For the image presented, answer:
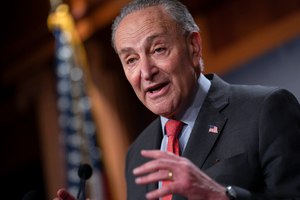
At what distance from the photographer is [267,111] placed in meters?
1.76

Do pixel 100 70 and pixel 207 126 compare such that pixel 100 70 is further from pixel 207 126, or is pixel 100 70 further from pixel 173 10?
pixel 207 126

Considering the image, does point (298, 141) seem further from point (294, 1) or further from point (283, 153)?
point (294, 1)

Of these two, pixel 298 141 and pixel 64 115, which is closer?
pixel 298 141

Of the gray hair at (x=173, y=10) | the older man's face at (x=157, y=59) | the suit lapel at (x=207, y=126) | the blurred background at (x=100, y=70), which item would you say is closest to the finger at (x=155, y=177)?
the suit lapel at (x=207, y=126)

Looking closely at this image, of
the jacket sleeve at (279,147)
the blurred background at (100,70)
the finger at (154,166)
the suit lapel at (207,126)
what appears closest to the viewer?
the finger at (154,166)

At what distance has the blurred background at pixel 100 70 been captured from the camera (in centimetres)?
410

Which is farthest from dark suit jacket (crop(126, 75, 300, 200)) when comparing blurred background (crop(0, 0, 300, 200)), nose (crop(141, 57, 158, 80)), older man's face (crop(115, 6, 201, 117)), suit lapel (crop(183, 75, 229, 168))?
blurred background (crop(0, 0, 300, 200))

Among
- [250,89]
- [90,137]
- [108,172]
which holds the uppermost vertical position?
[250,89]

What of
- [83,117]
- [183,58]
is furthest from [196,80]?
[83,117]

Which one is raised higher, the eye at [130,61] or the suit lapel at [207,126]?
the eye at [130,61]

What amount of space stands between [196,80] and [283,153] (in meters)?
0.49

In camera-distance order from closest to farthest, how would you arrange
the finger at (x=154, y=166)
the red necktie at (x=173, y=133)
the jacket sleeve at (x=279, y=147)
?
the finger at (x=154, y=166) < the jacket sleeve at (x=279, y=147) < the red necktie at (x=173, y=133)

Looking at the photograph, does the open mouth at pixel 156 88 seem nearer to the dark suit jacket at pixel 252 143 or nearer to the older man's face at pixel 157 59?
the older man's face at pixel 157 59

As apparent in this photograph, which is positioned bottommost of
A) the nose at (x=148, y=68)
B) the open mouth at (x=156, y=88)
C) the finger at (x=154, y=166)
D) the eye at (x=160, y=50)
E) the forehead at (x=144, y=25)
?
the finger at (x=154, y=166)
